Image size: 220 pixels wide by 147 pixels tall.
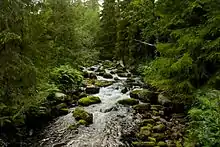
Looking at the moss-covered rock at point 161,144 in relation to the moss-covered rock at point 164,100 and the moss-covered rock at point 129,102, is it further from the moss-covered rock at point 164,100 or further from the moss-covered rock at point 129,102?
the moss-covered rock at point 129,102

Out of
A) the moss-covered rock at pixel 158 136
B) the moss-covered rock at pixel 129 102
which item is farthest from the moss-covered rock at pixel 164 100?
the moss-covered rock at pixel 158 136

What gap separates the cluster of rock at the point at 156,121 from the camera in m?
8.30

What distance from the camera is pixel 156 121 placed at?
10180 millimetres

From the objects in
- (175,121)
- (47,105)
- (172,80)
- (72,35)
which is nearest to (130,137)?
(175,121)

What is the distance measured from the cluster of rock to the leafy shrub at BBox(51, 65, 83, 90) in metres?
3.56

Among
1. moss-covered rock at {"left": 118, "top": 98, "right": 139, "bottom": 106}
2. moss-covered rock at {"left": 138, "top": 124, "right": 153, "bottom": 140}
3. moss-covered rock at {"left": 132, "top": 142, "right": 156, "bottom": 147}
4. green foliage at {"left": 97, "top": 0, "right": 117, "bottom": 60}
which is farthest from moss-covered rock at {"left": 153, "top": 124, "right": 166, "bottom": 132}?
green foliage at {"left": 97, "top": 0, "right": 117, "bottom": 60}

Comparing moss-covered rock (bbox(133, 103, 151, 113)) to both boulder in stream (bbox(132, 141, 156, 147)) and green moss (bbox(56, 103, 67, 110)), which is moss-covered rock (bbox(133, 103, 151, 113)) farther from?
boulder in stream (bbox(132, 141, 156, 147))

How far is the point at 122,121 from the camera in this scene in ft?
34.2

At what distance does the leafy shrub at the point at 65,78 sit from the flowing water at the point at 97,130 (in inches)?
109

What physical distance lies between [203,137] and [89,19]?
32.8 meters

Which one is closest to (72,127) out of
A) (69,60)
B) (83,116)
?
(83,116)

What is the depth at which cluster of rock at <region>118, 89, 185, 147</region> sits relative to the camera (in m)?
8.30

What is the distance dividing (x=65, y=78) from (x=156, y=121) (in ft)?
21.7

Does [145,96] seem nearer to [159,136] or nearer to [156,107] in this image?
[156,107]
